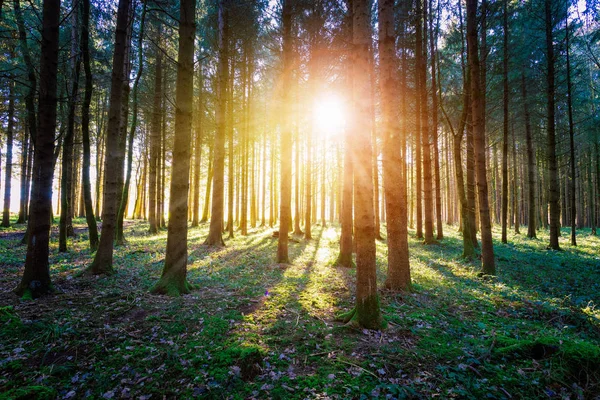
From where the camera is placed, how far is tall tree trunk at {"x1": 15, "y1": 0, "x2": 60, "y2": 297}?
5375 millimetres

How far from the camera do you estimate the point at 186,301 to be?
5.69m

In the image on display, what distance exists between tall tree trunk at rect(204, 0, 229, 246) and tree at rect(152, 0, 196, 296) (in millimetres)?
6578

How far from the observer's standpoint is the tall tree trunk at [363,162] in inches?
171

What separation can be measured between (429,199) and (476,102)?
7512 millimetres

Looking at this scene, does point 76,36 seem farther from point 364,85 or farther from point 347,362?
point 347,362

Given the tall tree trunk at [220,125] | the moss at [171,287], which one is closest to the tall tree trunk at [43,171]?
the moss at [171,287]

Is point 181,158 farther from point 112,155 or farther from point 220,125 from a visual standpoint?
point 220,125

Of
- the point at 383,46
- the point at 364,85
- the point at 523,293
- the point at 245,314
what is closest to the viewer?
the point at 364,85

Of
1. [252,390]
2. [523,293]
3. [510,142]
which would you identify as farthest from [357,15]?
[510,142]

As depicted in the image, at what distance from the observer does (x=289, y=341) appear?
4.20 metres

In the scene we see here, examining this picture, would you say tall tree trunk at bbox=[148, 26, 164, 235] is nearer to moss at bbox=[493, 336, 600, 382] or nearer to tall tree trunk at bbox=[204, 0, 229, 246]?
tall tree trunk at bbox=[204, 0, 229, 246]

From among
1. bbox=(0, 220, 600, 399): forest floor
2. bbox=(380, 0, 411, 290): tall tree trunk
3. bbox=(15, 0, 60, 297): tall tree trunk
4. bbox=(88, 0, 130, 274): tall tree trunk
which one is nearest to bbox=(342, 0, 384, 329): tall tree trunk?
bbox=(0, 220, 600, 399): forest floor

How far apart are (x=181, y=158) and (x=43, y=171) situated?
264 cm

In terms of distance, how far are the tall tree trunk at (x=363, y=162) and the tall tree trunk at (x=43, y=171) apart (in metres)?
6.15
